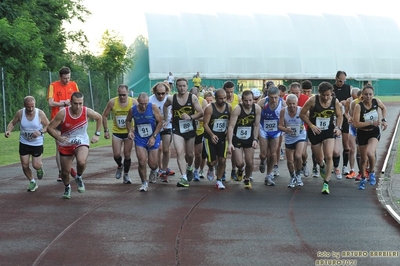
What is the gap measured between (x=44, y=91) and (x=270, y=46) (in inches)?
1642

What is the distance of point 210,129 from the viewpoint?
48.4 ft

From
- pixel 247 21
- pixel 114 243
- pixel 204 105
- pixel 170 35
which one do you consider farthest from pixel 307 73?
pixel 114 243

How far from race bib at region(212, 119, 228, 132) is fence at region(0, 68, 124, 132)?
59.1 ft

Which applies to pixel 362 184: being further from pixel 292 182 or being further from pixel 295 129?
pixel 295 129

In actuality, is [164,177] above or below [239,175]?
below

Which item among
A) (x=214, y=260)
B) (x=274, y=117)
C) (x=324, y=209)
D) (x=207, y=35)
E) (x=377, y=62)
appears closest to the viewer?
(x=214, y=260)

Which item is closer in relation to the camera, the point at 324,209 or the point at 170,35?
the point at 324,209

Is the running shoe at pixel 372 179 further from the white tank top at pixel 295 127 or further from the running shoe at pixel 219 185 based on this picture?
the running shoe at pixel 219 185

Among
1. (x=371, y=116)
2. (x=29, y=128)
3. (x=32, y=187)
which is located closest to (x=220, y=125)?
(x=371, y=116)

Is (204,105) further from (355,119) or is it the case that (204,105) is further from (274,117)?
(355,119)

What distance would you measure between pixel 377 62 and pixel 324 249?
7256 centimetres

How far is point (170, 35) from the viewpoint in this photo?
234 ft

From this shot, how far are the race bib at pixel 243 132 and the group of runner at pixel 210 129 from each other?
0.02 m

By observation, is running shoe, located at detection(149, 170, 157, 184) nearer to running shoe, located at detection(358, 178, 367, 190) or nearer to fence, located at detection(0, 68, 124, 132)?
running shoe, located at detection(358, 178, 367, 190)
